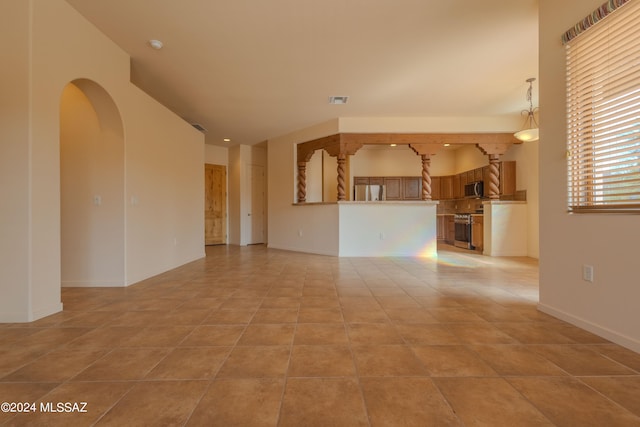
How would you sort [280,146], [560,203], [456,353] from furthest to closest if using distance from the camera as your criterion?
[280,146]
[560,203]
[456,353]

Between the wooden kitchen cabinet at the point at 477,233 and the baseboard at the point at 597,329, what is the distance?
13.3 ft

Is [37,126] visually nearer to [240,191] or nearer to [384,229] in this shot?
[384,229]

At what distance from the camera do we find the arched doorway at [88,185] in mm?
3375

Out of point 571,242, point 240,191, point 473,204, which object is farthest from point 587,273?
point 240,191

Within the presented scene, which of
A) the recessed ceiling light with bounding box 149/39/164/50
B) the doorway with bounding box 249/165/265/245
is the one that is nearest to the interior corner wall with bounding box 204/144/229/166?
the doorway with bounding box 249/165/265/245

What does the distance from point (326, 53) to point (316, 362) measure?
10.9ft

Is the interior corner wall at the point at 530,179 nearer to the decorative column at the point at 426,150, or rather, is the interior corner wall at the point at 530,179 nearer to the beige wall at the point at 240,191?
the decorative column at the point at 426,150

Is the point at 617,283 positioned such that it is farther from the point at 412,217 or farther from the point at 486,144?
the point at 486,144

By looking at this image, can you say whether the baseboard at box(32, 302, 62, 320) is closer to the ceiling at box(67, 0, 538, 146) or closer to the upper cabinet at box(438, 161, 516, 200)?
the ceiling at box(67, 0, 538, 146)

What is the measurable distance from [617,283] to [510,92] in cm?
378

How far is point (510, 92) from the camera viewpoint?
15.1 ft

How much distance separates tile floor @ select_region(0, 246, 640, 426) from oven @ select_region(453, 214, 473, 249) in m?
4.08

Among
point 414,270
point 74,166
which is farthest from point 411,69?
point 74,166

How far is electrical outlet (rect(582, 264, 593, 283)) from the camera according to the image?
6.80 feet
